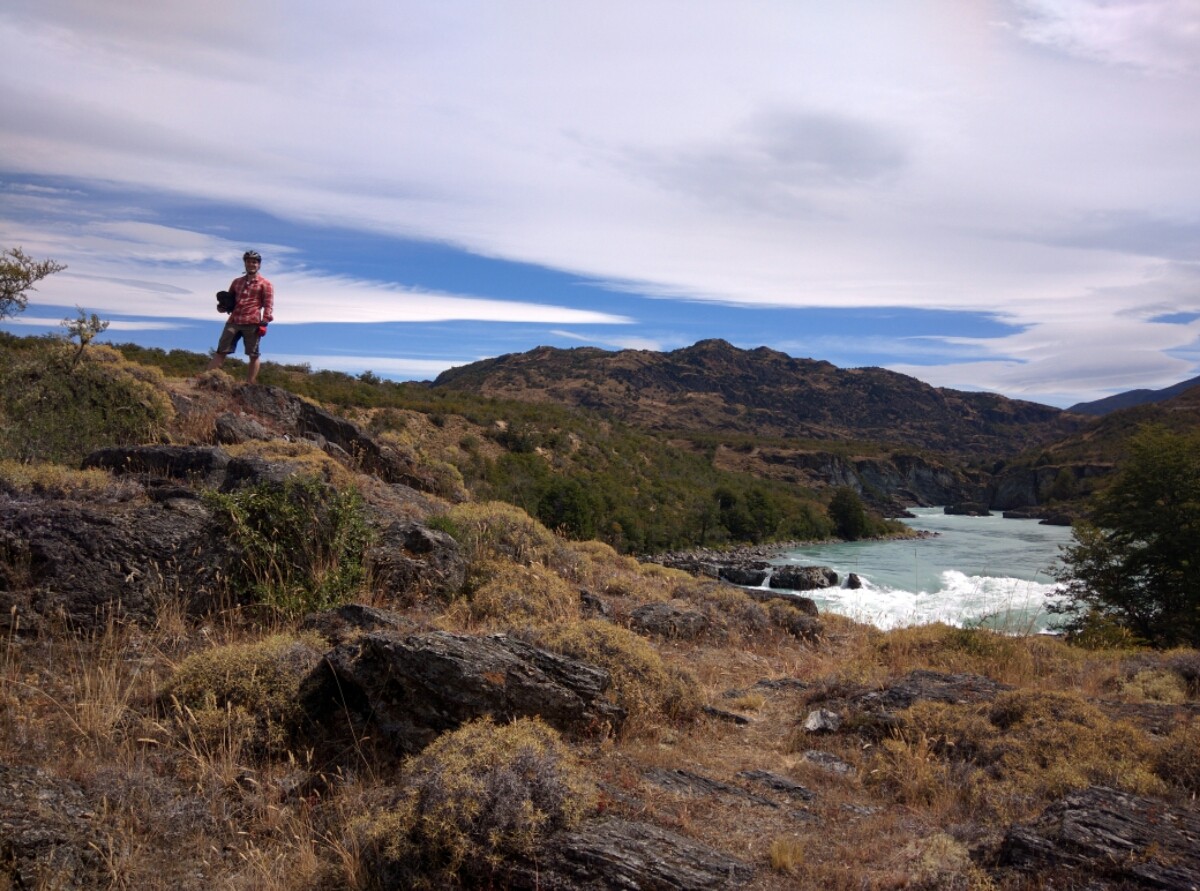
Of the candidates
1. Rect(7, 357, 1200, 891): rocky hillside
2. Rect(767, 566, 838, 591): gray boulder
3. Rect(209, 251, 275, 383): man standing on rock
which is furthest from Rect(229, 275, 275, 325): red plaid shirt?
Rect(767, 566, 838, 591): gray boulder

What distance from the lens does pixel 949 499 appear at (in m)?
114

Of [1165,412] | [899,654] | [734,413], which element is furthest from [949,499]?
[899,654]

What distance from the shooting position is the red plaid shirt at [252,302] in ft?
40.3

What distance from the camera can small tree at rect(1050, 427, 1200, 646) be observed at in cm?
1862

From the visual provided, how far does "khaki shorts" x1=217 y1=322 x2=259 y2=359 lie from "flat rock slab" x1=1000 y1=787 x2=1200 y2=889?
13018 mm

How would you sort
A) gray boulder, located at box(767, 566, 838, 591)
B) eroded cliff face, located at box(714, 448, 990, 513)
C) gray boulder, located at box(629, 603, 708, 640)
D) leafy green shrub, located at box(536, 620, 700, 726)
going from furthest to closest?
eroded cliff face, located at box(714, 448, 990, 513) → gray boulder, located at box(767, 566, 838, 591) → gray boulder, located at box(629, 603, 708, 640) → leafy green shrub, located at box(536, 620, 700, 726)

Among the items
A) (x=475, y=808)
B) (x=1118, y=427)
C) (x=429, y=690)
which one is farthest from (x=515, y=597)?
(x=1118, y=427)

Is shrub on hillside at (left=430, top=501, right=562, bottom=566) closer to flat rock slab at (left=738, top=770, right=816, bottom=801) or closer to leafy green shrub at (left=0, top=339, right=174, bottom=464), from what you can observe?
flat rock slab at (left=738, top=770, right=816, bottom=801)

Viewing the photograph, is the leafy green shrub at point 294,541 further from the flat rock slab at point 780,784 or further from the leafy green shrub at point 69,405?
the flat rock slab at point 780,784

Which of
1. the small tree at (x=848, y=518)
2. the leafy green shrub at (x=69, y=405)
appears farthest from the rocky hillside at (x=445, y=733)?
the small tree at (x=848, y=518)

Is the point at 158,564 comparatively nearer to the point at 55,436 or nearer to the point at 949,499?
the point at 55,436

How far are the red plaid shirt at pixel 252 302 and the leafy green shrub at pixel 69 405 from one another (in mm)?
1866

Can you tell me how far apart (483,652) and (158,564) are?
314 cm

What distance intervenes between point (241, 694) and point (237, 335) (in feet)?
33.1
